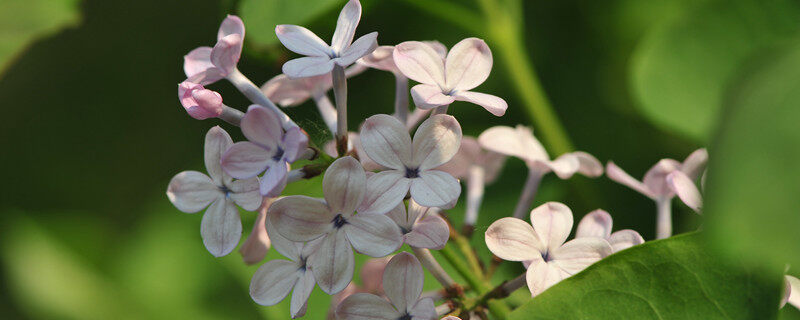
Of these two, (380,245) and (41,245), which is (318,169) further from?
(41,245)

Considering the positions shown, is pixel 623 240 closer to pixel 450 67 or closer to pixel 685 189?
pixel 685 189

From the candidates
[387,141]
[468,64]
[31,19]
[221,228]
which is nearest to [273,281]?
[221,228]

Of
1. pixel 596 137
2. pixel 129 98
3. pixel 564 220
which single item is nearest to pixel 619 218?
pixel 596 137

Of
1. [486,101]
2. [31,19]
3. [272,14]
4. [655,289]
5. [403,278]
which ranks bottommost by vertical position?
[655,289]

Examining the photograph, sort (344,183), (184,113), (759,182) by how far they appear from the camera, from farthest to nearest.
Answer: (184,113) → (344,183) → (759,182)

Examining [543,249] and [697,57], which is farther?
[697,57]

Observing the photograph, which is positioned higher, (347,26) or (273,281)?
(347,26)

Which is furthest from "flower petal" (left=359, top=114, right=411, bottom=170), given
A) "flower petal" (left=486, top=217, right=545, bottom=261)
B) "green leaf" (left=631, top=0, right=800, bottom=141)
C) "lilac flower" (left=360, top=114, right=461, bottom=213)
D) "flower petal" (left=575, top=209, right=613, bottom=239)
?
"green leaf" (left=631, top=0, right=800, bottom=141)

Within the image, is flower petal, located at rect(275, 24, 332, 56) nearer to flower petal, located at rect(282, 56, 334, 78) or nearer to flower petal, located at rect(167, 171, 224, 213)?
flower petal, located at rect(282, 56, 334, 78)
